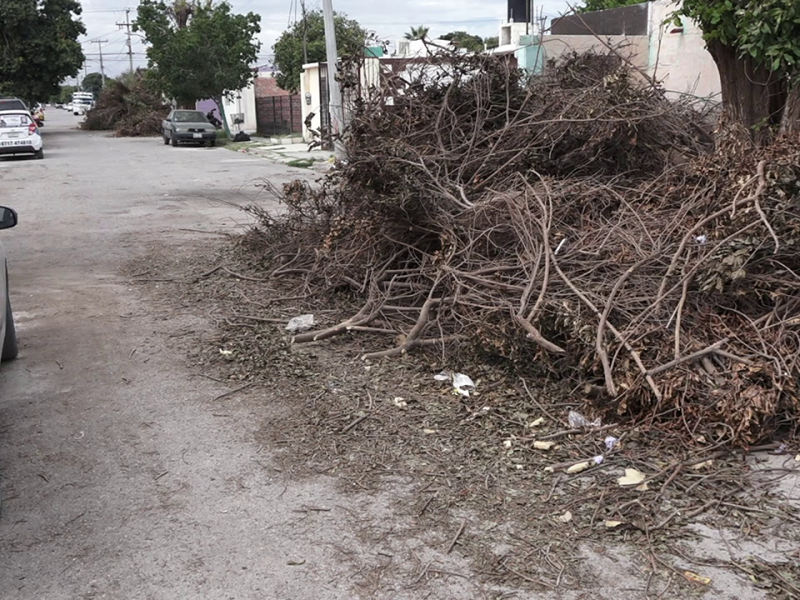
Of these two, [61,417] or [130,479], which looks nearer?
[130,479]

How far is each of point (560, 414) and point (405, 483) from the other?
1.24 m

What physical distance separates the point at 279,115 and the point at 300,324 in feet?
122

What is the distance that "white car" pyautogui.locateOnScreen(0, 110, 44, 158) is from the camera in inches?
1024

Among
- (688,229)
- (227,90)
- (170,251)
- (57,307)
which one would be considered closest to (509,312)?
(688,229)

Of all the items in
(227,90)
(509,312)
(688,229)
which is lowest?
(509,312)

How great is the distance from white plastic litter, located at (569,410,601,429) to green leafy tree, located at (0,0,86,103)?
44.1m

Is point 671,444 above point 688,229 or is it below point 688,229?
below

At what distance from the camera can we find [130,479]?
14.6 ft

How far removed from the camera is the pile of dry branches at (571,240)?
473 centimetres

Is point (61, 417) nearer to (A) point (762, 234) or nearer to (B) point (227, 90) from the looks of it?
(A) point (762, 234)

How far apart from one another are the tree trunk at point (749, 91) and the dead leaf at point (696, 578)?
5365 mm

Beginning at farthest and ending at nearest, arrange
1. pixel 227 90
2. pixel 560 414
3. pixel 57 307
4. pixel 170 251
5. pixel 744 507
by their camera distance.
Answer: pixel 227 90 → pixel 170 251 → pixel 57 307 → pixel 560 414 → pixel 744 507

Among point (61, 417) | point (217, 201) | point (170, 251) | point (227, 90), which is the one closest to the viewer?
point (61, 417)

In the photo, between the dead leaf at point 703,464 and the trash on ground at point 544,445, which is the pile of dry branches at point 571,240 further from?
the trash on ground at point 544,445
